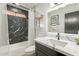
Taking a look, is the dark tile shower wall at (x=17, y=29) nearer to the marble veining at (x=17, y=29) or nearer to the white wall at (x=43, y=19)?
the marble veining at (x=17, y=29)

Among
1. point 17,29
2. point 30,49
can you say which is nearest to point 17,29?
point 17,29

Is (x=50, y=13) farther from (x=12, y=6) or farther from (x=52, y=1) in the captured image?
(x=12, y=6)

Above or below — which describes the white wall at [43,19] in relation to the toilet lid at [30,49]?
above

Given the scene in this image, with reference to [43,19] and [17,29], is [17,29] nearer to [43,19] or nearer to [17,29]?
[17,29]

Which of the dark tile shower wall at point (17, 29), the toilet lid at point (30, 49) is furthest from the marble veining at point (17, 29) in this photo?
the toilet lid at point (30, 49)

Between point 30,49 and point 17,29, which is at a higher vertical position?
point 17,29

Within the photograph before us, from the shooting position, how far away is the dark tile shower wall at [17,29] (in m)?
1.29

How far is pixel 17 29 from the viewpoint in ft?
4.27

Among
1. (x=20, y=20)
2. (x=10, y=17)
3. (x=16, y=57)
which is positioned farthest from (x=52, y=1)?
(x=16, y=57)

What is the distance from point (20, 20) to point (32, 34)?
1.12 ft

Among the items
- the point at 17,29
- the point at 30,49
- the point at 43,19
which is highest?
the point at 43,19

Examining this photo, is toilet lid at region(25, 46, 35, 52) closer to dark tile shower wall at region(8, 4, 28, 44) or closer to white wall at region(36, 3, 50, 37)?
dark tile shower wall at region(8, 4, 28, 44)

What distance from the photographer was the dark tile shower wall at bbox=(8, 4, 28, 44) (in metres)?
1.29

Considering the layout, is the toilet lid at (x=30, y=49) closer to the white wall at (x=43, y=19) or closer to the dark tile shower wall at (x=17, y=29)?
the dark tile shower wall at (x=17, y=29)
